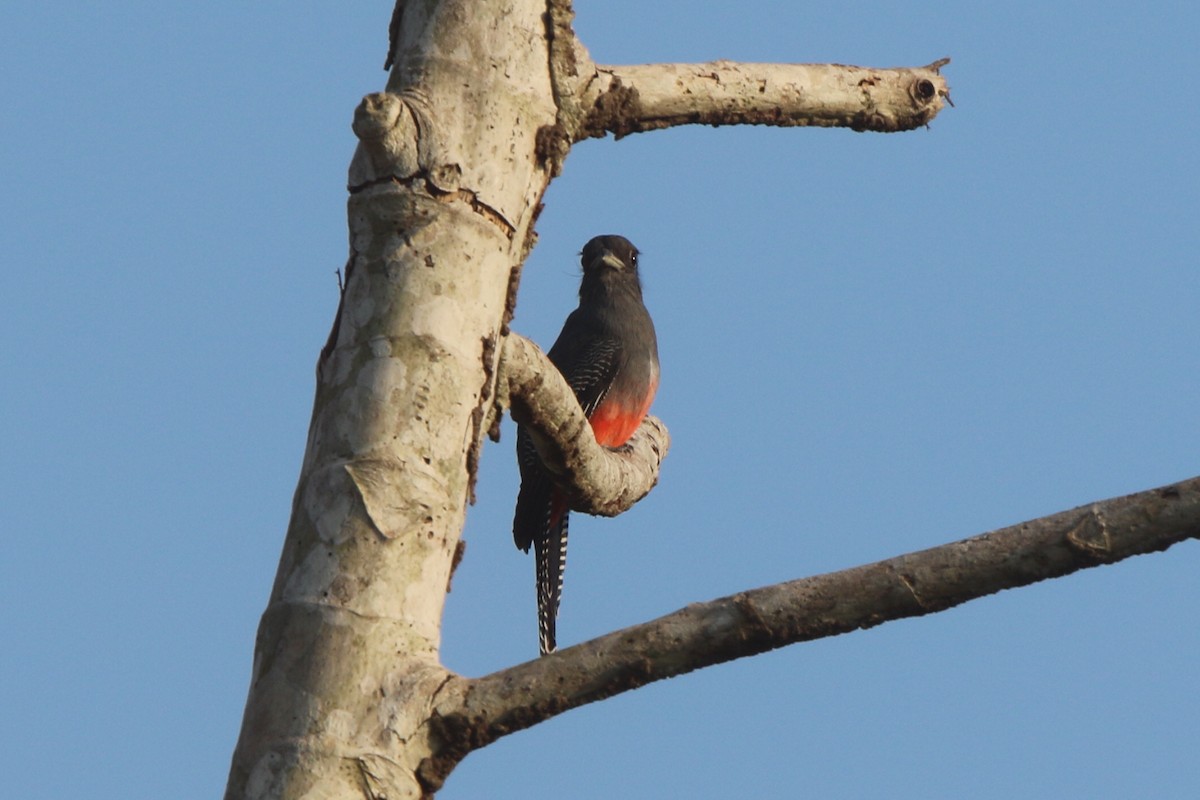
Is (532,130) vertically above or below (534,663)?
above

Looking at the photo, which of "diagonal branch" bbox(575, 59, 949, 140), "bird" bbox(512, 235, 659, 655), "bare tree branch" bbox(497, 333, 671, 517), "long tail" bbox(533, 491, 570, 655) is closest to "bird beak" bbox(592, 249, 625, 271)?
"bird" bbox(512, 235, 659, 655)

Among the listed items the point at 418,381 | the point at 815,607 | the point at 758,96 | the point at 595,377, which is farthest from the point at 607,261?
the point at 815,607

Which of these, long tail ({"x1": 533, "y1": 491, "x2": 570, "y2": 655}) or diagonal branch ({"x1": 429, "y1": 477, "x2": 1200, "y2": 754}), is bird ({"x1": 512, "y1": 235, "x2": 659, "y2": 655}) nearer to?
long tail ({"x1": 533, "y1": 491, "x2": 570, "y2": 655})

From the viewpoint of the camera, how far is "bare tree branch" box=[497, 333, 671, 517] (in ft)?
11.5

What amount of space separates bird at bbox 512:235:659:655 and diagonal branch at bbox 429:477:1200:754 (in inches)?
160

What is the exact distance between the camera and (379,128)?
120 inches

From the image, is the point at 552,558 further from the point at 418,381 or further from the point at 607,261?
the point at 418,381

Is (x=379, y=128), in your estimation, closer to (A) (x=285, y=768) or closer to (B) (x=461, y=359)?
(B) (x=461, y=359)

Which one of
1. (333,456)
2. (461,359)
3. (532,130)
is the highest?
(532,130)

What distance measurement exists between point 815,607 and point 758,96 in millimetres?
1834

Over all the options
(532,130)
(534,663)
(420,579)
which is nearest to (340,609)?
(420,579)

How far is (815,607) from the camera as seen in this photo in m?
2.55

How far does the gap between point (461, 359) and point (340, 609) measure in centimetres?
60

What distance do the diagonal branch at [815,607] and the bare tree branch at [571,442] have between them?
95cm
